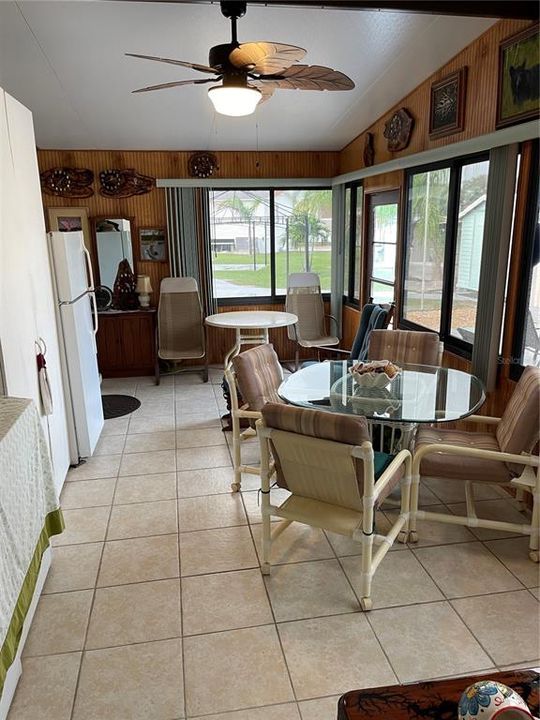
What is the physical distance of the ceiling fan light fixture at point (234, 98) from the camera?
7.74 feet

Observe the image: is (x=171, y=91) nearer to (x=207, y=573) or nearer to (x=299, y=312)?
(x=299, y=312)

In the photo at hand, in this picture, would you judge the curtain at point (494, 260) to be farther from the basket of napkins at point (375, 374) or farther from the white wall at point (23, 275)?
the white wall at point (23, 275)

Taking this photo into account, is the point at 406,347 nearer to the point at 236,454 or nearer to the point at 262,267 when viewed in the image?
the point at 236,454

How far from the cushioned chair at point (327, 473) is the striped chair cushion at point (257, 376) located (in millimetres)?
638

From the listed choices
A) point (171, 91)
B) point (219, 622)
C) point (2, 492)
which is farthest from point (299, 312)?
point (2, 492)

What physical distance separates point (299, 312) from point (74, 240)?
9.05 feet

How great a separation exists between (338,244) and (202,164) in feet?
5.60

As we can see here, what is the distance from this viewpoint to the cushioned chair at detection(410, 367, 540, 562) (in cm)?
241

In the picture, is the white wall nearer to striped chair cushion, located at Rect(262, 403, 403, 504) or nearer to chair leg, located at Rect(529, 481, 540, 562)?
striped chair cushion, located at Rect(262, 403, 403, 504)

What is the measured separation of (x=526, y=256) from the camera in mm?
2859

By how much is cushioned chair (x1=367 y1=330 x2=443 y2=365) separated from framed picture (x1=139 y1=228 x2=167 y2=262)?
3.05m

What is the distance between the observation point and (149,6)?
279 centimetres

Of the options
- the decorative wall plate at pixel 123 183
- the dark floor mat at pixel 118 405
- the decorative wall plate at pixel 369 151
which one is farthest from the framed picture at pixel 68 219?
the decorative wall plate at pixel 369 151

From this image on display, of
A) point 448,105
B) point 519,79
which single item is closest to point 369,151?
point 448,105
